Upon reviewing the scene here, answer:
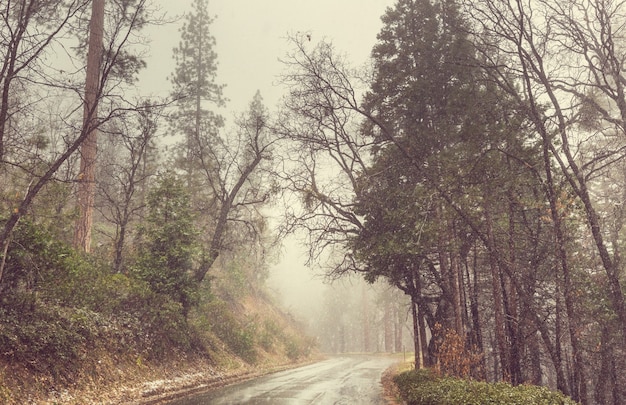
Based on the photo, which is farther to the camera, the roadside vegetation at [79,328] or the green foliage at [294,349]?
the green foliage at [294,349]

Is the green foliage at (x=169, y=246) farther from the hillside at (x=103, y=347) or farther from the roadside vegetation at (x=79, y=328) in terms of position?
the hillside at (x=103, y=347)

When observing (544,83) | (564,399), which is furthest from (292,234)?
(564,399)

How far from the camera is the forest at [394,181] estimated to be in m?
9.23

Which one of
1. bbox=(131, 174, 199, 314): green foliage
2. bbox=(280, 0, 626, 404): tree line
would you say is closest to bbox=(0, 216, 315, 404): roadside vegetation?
bbox=(131, 174, 199, 314): green foliage

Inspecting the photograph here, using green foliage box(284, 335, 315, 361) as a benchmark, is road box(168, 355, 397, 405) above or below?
above

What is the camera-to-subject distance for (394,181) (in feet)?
47.5

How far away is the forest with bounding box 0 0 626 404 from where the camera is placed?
9.23 m

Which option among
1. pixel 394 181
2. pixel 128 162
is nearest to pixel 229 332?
pixel 128 162

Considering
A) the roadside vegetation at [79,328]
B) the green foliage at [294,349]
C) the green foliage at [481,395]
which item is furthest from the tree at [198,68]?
the green foliage at [481,395]

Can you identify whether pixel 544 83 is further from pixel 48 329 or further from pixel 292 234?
pixel 48 329

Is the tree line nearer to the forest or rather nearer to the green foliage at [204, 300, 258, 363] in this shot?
the forest

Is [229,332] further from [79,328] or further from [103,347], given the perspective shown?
[79,328]

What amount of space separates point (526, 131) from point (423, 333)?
917 cm

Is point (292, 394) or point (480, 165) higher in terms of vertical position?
point (480, 165)
